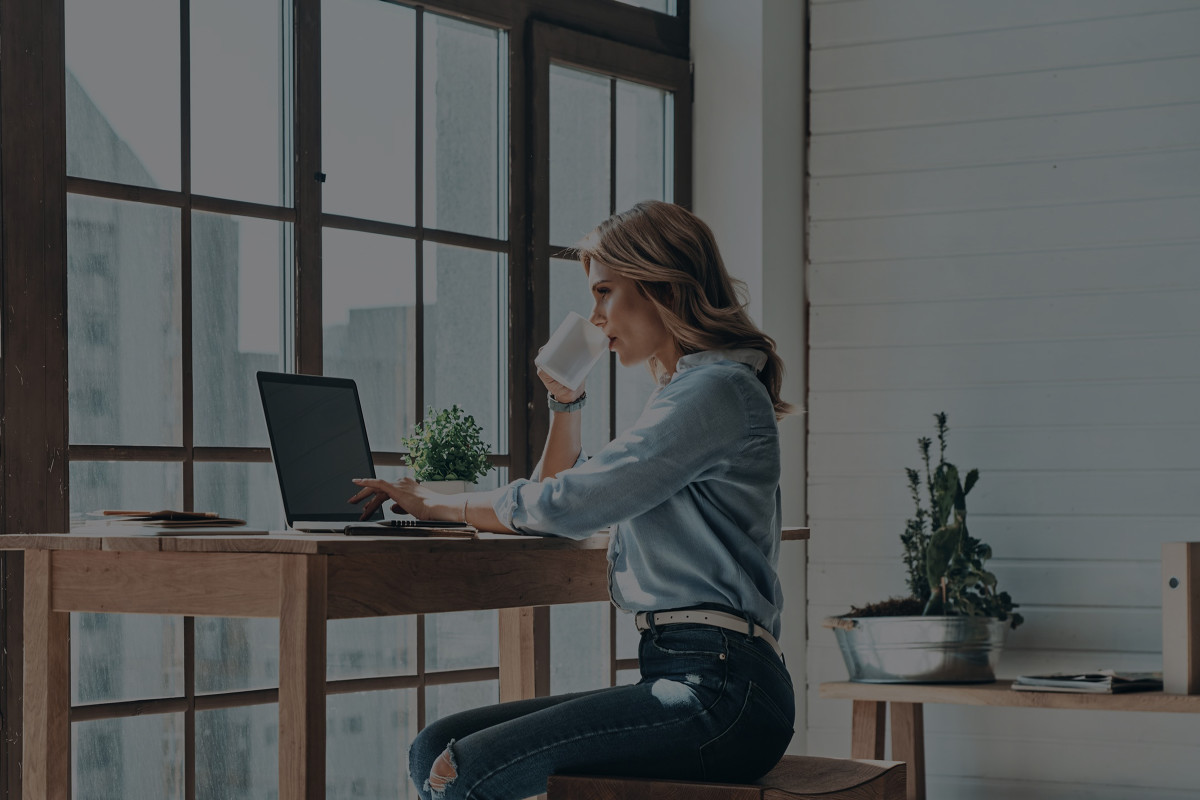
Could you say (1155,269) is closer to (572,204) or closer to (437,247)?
(572,204)

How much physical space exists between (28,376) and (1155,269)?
94.6 inches

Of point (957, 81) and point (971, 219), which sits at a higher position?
point (957, 81)

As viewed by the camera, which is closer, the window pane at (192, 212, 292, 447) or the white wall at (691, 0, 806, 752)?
the window pane at (192, 212, 292, 447)

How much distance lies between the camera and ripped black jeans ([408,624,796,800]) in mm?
1752

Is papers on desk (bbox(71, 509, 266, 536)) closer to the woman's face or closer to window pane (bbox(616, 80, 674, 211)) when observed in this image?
the woman's face

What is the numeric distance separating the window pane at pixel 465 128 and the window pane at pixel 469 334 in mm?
82

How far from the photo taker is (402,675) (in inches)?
115

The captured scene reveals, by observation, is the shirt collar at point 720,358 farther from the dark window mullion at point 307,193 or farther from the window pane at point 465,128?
the window pane at point 465,128

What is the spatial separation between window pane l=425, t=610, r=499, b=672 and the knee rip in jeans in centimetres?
119

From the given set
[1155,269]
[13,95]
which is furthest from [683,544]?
[1155,269]

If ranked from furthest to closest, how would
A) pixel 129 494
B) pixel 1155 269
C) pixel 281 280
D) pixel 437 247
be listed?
pixel 1155 269 < pixel 437 247 < pixel 281 280 < pixel 129 494

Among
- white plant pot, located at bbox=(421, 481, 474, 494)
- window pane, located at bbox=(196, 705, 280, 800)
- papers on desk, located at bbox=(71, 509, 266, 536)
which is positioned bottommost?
window pane, located at bbox=(196, 705, 280, 800)

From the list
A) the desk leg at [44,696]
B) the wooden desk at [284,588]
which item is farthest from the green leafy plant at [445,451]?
the desk leg at [44,696]

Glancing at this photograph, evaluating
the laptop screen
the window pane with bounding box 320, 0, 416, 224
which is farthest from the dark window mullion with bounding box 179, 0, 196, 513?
the laptop screen
